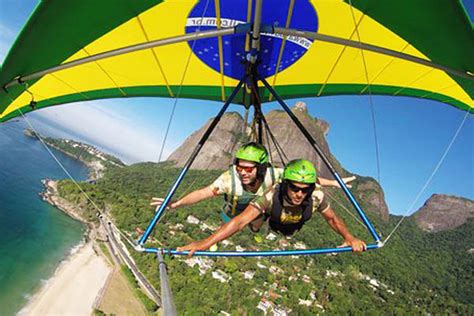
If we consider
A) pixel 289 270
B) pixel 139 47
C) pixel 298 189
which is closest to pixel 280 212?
pixel 298 189

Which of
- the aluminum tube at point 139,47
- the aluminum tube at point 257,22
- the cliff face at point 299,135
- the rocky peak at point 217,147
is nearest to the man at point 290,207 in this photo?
the aluminum tube at point 257,22

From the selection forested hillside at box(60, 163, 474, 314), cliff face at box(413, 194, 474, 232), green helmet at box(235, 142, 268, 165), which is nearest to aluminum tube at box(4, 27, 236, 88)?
green helmet at box(235, 142, 268, 165)

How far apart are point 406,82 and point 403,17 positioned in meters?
2.30

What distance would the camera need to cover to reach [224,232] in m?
2.16

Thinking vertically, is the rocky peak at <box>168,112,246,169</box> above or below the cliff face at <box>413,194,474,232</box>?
above

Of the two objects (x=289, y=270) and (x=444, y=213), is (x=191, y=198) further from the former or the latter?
(x=444, y=213)

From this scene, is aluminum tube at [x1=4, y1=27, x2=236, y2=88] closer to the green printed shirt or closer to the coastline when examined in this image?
the green printed shirt

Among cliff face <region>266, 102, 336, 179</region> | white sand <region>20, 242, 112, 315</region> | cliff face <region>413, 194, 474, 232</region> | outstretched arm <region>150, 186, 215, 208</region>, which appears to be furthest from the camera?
cliff face <region>413, 194, 474, 232</region>

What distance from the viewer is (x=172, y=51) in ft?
13.1

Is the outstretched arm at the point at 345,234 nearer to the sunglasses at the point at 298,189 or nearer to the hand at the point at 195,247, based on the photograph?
the sunglasses at the point at 298,189

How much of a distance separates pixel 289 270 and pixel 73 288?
31035mm

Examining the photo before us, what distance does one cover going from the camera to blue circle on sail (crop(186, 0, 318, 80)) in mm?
3170

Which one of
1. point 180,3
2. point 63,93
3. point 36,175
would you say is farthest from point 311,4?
point 36,175

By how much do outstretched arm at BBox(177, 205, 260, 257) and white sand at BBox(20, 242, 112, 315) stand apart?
3367cm
